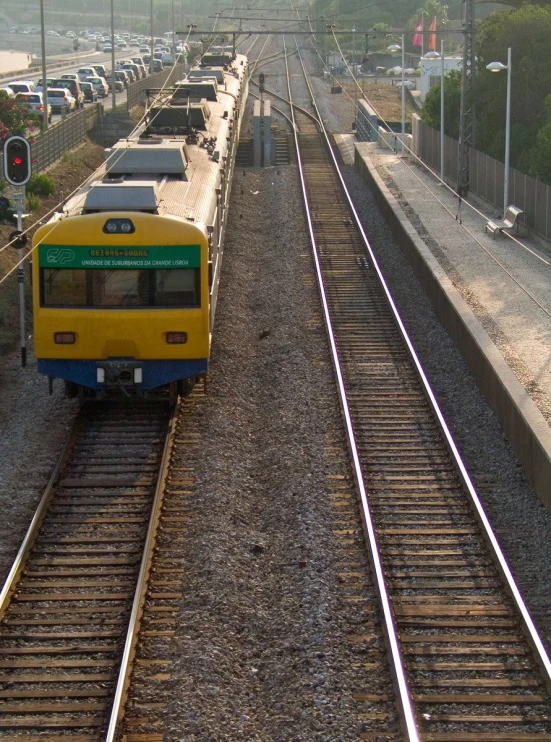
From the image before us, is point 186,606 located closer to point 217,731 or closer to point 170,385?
point 217,731

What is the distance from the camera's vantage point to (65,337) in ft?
42.3

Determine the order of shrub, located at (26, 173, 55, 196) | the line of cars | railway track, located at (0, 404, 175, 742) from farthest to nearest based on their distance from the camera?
the line of cars < shrub, located at (26, 173, 55, 196) < railway track, located at (0, 404, 175, 742)

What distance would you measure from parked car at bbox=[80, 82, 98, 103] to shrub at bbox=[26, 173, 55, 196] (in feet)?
86.7

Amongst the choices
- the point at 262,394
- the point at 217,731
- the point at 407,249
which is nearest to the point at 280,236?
the point at 407,249

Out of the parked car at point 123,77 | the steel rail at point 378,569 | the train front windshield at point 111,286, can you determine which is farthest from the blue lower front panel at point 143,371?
the parked car at point 123,77

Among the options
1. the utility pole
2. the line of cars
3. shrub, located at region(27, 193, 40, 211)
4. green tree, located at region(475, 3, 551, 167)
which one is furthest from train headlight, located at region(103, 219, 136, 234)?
the line of cars

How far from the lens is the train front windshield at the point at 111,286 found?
12844 millimetres

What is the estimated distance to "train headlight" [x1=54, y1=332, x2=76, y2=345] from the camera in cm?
1288

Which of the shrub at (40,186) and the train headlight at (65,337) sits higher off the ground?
the shrub at (40,186)

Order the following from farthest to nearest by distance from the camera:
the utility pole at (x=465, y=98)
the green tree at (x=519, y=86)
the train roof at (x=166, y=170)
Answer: the green tree at (x=519, y=86) < the utility pole at (x=465, y=98) < the train roof at (x=166, y=170)

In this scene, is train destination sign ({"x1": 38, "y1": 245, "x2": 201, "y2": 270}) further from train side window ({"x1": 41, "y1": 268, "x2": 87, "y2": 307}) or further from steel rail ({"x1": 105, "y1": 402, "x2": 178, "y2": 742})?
steel rail ({"x1": 105, "y1": 402, "x2": 178, "y2": 742})

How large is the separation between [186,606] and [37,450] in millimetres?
4198

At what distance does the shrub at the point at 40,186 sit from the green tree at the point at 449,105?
16.3 metres

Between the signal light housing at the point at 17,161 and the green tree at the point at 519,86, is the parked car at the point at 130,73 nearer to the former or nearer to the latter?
the green tree at the point at 519,86
